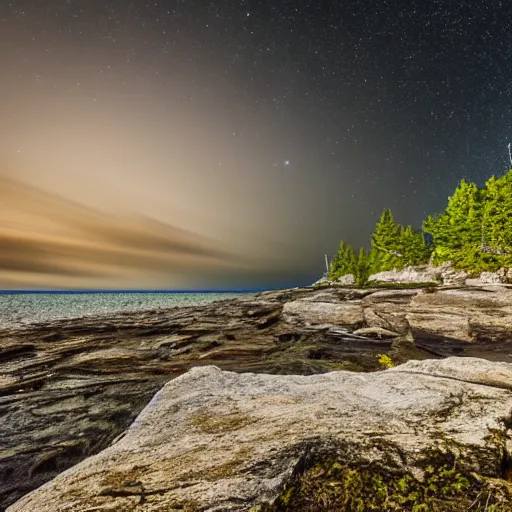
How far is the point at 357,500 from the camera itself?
3375mm

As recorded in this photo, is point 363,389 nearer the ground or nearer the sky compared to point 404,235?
nearer the ground

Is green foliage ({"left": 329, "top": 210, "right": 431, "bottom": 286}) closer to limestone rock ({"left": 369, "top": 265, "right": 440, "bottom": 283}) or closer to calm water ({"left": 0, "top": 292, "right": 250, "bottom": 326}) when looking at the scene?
limestone rock ({"left": 369, "top": 265, "right": 440, "bottom": 283})

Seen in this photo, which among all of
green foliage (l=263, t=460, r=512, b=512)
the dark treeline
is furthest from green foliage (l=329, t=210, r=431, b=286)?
green foliage (l=263, t=460, r=512, b=512)

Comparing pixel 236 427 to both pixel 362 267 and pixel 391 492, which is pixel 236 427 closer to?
pixel 391 492

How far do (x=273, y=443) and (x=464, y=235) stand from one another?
60627 mm

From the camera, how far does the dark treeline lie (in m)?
41.0

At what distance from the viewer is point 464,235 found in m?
50.6

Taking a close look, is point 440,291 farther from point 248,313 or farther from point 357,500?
point 357,500

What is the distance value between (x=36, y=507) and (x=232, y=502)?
9.49 feet

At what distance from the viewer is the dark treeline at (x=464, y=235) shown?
4100 centimetres

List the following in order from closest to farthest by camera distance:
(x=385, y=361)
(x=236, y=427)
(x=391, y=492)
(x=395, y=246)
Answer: (x=391, y=492) → (x=236, y=427) → (x=385, y=361) → (x=395, y=246)

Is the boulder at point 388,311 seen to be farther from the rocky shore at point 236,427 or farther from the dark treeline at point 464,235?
the dark treeline at point 464,235

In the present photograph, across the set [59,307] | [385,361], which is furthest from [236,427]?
[59,307]

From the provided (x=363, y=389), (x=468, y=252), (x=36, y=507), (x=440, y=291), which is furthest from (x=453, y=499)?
(x=468, y=252)
